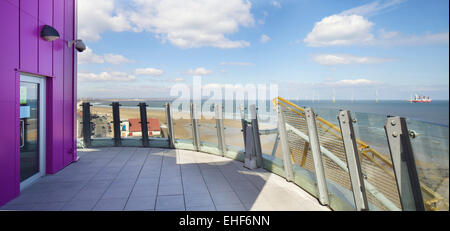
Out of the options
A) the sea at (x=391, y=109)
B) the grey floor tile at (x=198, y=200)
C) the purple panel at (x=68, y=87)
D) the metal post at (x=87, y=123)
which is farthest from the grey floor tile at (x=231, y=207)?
the metal post at (x=87, y=123)

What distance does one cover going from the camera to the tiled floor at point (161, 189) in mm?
3576

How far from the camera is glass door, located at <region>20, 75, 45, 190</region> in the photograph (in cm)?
430

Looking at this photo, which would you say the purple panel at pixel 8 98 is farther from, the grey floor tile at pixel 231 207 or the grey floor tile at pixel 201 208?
the grey floor tile at pixel 231 207

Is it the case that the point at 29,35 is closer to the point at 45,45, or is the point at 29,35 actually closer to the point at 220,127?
the point at 45,45

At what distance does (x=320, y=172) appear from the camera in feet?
11.9

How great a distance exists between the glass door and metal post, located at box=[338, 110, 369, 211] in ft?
16.5

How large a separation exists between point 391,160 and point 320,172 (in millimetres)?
1565

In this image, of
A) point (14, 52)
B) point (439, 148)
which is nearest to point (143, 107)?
point (14, 52)

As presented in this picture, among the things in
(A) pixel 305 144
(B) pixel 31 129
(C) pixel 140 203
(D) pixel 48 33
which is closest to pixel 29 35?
(D) pixel 48 33

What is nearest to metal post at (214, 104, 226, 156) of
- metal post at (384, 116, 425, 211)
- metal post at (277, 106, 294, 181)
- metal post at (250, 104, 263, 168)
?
metal post at (250, 104, 263, 168)

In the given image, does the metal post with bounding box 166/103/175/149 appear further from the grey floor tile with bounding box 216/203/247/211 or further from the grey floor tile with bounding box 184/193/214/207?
the grey floor tile with bounding box 216/203/247/211

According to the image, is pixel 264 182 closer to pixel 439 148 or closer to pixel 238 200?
pixel 238 200

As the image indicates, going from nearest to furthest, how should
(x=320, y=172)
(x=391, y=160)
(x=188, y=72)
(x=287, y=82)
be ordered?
(x=391, y=160) < (x=320, y=172) < (x=188, y=72) < (x=287, y=82)

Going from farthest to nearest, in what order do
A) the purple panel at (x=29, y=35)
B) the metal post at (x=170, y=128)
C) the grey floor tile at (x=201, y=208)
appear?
1. the metal post at (x=170, y=128)
2. the purple panel at (x=29, y=35)
3. the grey floor tile at (x=201, y=208)
